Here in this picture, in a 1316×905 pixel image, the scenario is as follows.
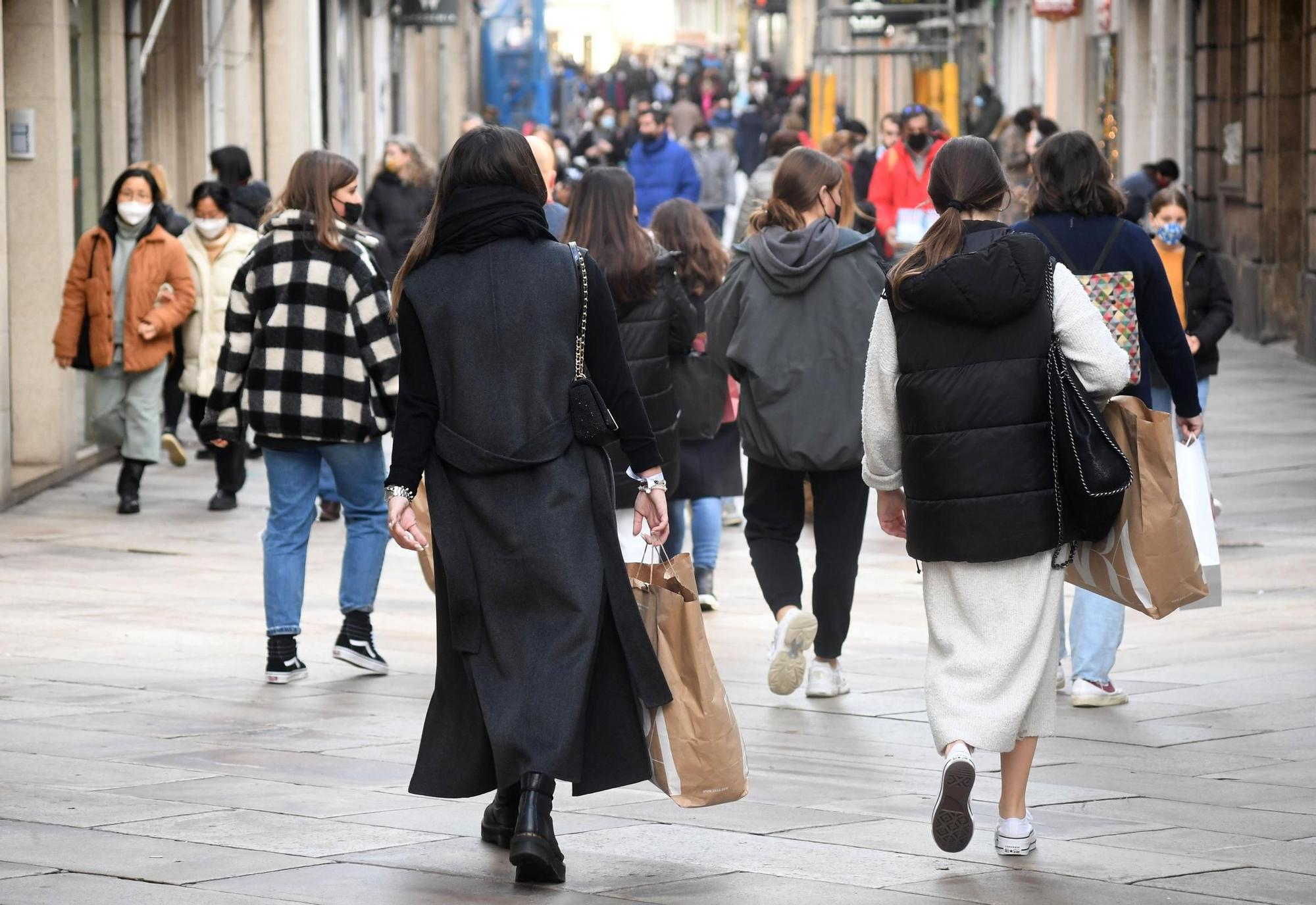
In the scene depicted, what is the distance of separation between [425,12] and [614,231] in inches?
907

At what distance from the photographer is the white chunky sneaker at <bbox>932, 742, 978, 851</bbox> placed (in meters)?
4.88

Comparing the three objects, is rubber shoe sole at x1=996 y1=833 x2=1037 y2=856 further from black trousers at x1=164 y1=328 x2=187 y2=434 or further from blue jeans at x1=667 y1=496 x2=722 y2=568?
black trousers at x1=164 y1=328 x2=187 y2=434

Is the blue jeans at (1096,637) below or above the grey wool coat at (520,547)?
below

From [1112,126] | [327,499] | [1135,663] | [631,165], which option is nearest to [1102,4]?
[631,165]

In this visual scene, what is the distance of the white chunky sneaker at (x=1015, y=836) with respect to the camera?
5.14 m

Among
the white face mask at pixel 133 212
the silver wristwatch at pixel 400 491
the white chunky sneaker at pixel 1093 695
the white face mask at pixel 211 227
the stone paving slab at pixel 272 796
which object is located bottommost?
the white chunky sneaker at pixel 1093 695

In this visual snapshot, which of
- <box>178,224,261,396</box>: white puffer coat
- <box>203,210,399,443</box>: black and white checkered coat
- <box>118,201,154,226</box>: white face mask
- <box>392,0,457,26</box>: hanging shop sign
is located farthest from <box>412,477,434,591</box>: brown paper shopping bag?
<box>392,0,457,26</box>: hanging shop sign

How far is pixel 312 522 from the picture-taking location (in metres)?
7.42

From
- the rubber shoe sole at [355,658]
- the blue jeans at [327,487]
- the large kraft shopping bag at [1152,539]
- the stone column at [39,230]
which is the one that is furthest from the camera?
the stone column at [39,230]

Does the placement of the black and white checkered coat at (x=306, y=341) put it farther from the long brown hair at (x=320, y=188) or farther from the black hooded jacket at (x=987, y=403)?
the black hooded jacket at (x=987, y=403)

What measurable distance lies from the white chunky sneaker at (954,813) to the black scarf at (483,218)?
1.52 meters

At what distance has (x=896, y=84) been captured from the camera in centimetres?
4594

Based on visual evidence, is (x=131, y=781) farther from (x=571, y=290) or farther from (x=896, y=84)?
(x=896, y=84)

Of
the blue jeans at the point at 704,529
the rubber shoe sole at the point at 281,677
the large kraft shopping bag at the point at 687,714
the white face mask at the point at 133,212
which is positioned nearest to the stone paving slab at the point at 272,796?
the large kraft shopping bag at the point at 687,714
